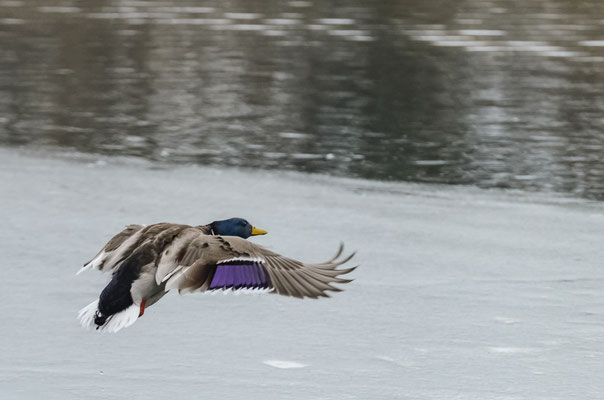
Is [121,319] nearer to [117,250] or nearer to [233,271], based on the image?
[117,250]

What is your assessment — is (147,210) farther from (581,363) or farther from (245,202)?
(581,363)

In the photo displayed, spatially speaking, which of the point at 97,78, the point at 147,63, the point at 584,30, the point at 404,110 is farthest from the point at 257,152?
the point at 584,30

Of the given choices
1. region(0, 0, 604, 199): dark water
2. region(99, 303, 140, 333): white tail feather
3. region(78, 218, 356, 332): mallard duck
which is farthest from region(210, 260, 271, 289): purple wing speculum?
region(0, 0, 604, 199): dark water

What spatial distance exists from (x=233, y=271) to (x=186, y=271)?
157 millimetres

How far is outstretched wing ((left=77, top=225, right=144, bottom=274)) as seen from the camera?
392 cm

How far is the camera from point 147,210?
6410 mm

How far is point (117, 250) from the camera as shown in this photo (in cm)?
395

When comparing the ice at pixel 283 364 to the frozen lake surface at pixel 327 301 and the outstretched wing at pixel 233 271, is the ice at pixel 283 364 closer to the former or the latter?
the frozen lake surface at pixel 327 301

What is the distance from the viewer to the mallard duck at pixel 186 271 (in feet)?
11.9

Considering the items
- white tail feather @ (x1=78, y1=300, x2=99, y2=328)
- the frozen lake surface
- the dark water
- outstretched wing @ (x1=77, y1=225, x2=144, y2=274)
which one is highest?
outstretched wing @ (x1=77, y1=225, x2=144, y2=274)

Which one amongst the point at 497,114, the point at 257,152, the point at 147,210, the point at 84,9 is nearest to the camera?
the point at 147,210

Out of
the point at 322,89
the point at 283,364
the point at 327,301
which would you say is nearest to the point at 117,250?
the point at 283,364

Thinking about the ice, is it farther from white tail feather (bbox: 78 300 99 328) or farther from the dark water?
the dark water

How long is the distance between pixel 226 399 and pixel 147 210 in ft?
9.14
